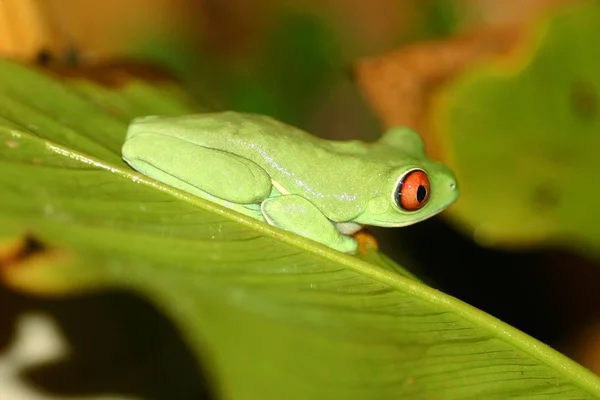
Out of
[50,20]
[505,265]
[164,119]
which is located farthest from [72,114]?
[505,265]

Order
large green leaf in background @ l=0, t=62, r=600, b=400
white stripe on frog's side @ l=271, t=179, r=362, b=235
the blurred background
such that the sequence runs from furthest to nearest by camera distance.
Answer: the blurred background
white stripe on frog's side @ l=271, t=179, r=362, b=235
large green leaf in background @ l=0, t=62, r=600, b=400

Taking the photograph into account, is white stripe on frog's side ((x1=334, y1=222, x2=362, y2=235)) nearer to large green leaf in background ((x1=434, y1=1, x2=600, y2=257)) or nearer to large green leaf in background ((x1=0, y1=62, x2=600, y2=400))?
large green leaf in background ((x1=0, y1=62, x2=600, y2=400))

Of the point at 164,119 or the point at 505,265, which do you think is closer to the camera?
the point at 164,119

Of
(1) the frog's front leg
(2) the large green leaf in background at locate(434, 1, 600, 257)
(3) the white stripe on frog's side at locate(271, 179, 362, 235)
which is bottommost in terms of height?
(1) the frog's front leg

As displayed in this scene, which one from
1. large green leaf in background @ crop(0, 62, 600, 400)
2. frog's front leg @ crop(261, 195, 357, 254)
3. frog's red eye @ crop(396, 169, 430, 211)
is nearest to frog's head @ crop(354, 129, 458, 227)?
frog's red eye @ crop(396, 169, 430, 211)

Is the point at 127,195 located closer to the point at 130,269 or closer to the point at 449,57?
the point at 130,269
